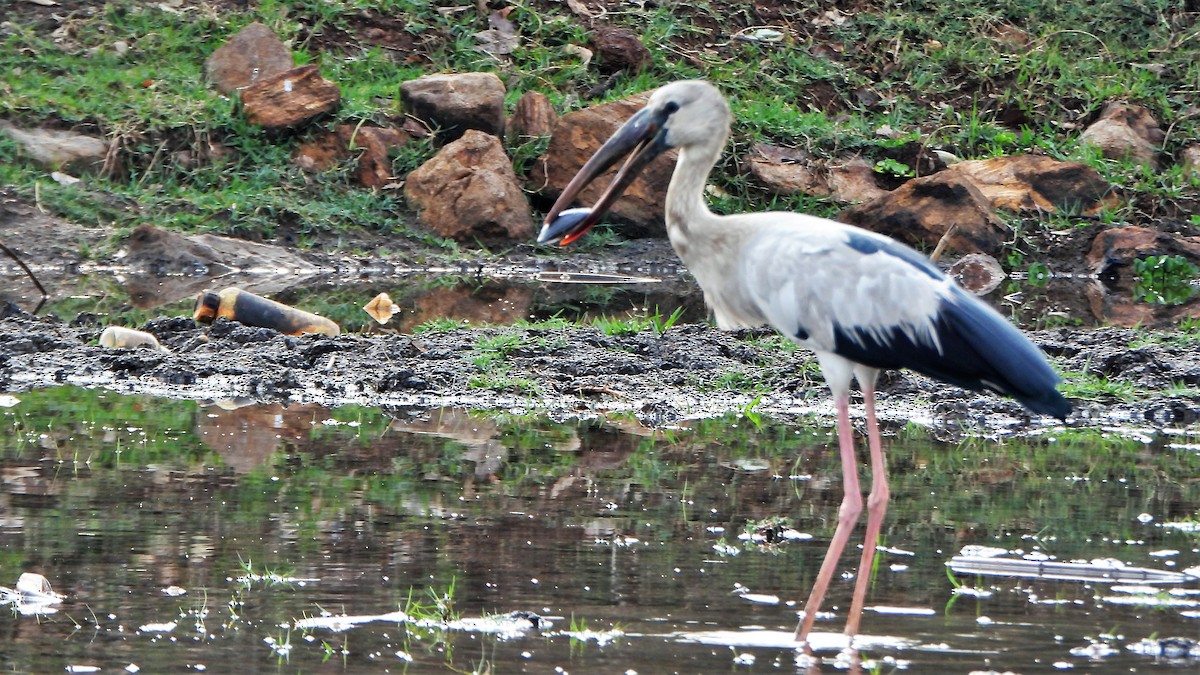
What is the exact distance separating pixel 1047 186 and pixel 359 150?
597cm

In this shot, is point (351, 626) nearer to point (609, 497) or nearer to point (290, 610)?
point (290, 610)

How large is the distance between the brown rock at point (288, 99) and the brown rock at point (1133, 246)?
653 cm

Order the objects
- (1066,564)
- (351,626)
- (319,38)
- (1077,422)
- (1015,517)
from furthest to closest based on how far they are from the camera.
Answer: (319,38) < (1077,422) < (1015,517) < (1066,564) < (351,626)

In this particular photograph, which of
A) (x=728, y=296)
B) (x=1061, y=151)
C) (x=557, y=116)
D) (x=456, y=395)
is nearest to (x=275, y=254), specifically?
(x=557, y=116)

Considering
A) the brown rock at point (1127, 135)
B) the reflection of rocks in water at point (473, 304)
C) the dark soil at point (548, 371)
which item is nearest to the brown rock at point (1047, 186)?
the brown rock at point (1127, 135)

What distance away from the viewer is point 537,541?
5148 mm

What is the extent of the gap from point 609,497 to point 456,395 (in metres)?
2.09

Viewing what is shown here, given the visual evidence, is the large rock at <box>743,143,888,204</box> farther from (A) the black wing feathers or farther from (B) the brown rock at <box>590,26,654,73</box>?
(A) the black wing feathers

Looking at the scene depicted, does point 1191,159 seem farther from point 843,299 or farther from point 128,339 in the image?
point 843,299

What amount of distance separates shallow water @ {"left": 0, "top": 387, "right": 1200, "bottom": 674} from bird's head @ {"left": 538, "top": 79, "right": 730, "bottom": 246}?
111cm

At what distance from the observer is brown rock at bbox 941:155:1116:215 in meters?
14.6

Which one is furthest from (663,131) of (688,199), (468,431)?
(468,431)

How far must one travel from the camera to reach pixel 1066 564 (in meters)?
4.92

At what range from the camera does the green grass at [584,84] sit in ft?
45.4
